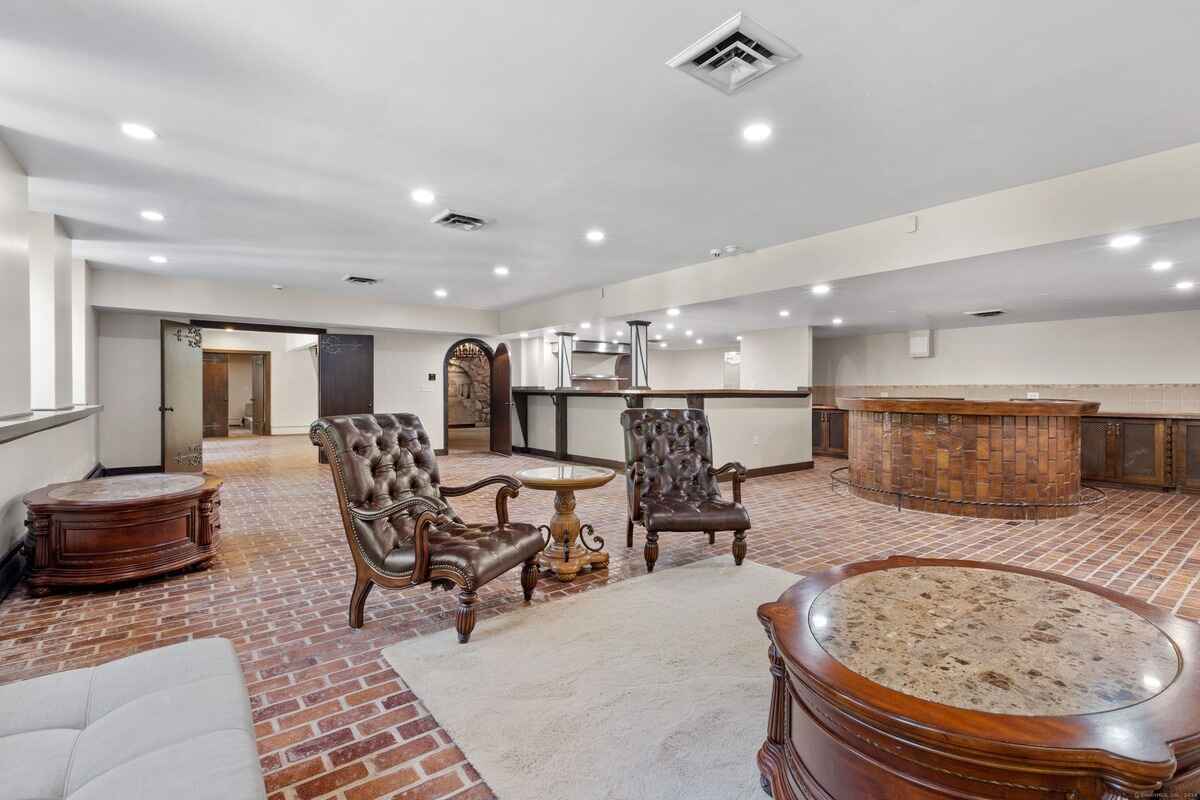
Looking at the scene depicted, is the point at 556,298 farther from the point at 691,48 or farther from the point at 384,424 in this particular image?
the point at 691,48

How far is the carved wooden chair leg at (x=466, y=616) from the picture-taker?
2.59 meters

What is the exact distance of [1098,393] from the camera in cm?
806

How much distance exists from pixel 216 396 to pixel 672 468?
45.6 ft

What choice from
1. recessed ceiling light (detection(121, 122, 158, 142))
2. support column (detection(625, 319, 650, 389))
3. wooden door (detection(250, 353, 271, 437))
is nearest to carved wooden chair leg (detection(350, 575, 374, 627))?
recessed ceiling light (detection(121, 122, 158, 142))

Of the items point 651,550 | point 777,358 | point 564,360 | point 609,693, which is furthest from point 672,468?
point 564,360

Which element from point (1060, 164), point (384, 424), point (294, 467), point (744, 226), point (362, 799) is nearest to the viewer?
point (362, 799)

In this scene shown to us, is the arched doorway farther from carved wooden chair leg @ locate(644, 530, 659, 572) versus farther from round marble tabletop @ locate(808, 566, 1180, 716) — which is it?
round marble tabletop @ locate(808, 566, 1180, 716)

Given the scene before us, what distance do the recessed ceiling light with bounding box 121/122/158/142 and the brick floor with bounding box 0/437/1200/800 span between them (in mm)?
2688

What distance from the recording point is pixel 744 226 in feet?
16.7

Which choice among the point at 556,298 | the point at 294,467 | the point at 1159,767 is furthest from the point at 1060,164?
the point at 294,467

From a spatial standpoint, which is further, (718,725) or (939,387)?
(939,387)

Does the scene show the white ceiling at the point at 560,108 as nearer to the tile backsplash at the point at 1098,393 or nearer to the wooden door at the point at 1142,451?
the wooden door at the point at 1142,451

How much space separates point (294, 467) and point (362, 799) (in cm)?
787

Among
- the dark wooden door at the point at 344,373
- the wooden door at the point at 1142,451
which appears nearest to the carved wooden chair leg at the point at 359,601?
the dark wooden door at the point at 344,373
